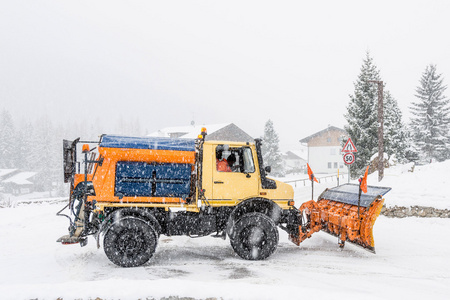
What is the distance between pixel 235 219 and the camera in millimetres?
7672

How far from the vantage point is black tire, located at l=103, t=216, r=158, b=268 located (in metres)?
6.98

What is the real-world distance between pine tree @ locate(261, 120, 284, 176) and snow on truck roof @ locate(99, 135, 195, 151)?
4965 centimetres

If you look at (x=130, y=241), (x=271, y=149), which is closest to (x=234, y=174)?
(x=130, y=241)

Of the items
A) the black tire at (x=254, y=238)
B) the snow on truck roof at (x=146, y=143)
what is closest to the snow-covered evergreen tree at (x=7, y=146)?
the snow on truck roof at (x=146, y=143)

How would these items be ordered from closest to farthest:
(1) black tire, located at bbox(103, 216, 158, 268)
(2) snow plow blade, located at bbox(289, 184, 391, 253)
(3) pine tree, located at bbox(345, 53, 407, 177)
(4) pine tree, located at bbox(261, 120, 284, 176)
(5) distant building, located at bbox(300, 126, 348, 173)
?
(1) black tire, located at bbox(103, 216, 158, 268) < (2) snow plow blade, located at bbox(289, 184, 391, 253) < (3) pine tree, located at bbox(345, 53, 407, 177) < (4) pine tree, located at bbox(261, 120, 284, 176) < (5) distant building, located at bbox(300, 126, 348, 173)

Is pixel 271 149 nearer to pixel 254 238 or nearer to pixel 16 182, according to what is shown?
pixel 16 182

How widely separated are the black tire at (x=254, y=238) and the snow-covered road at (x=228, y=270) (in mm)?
252

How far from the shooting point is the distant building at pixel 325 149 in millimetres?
61906

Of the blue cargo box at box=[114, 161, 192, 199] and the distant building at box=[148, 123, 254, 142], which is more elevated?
the distant building at box=[148, 123, 254, 142]

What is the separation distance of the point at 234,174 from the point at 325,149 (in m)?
57.4

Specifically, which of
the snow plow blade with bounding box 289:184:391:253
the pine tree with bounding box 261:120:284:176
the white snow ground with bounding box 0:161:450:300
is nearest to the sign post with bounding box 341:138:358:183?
the white snow ground with bounding box 0:161:450:300

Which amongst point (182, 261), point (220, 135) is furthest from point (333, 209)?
point (220, 135)

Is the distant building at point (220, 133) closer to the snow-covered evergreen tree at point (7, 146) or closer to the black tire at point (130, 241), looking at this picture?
the black tire at point (130, 241)

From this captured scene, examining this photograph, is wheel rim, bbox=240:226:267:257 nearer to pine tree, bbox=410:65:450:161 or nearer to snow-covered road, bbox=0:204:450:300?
snow-covered road, bbox=0:204:450:300
